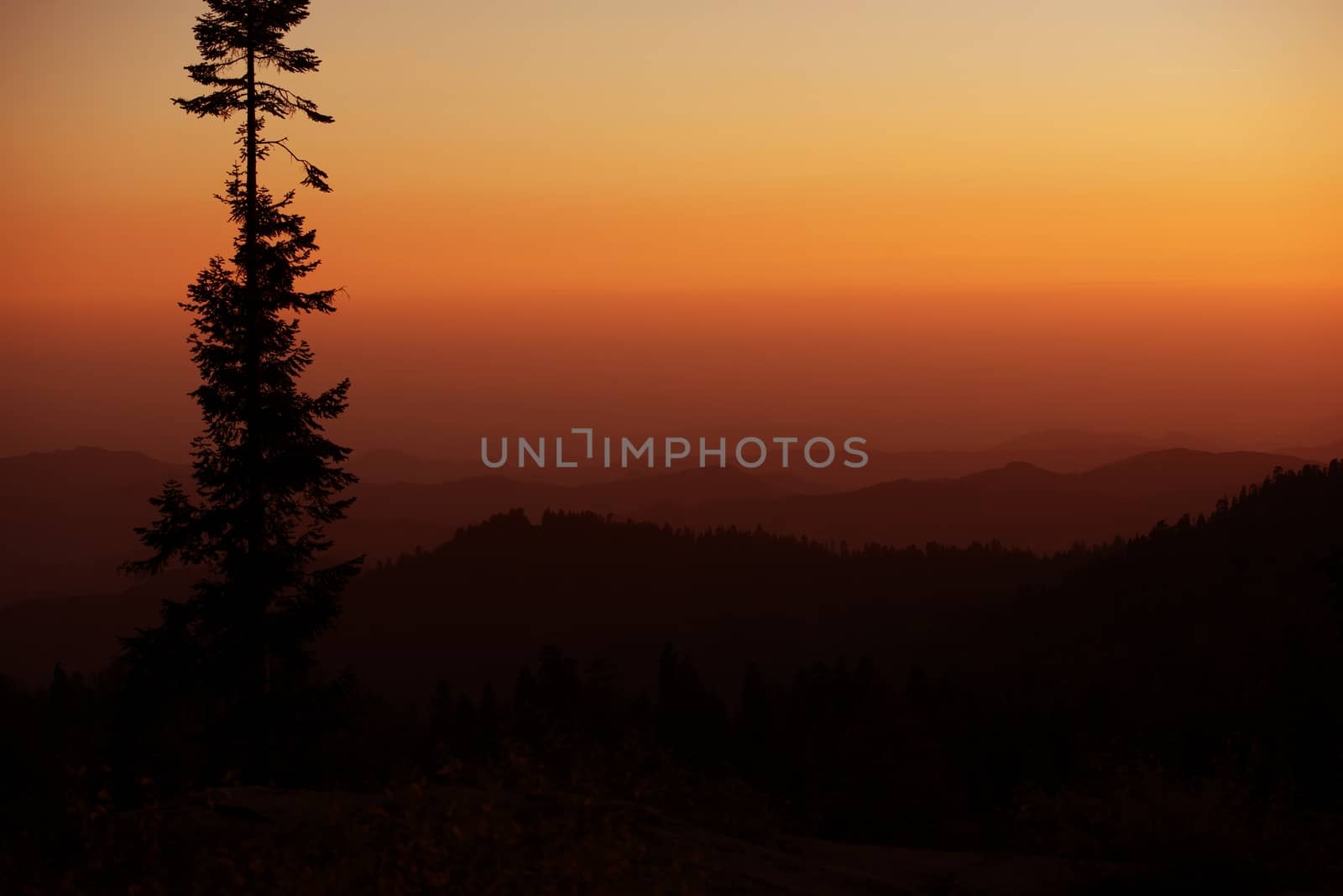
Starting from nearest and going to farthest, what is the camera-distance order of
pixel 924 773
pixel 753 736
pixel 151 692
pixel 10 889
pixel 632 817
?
pixel 10 889, pixel 632 817, pixel 151 692, pixel 924 773, pixel 753 736

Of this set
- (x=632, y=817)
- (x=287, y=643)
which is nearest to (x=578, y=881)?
(x=632, y=817)

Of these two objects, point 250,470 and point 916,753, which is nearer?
point 250,470

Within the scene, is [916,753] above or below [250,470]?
below

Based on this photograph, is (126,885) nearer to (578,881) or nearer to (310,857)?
(310,857)

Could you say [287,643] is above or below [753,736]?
above

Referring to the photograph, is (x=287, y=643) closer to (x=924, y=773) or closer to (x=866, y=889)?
(x=866, y=889)

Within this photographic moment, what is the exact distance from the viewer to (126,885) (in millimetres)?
10766

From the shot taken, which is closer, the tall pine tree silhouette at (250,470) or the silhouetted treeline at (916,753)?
the silhouetted treeline at (916,753)

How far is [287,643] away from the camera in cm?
2333

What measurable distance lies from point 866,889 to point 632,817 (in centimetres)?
279

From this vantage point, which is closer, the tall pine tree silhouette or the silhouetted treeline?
the silhouetted treeline

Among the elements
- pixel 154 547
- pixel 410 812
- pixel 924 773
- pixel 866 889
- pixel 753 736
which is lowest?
pixel 753 736

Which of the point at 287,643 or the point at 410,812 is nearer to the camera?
the point at 410,812

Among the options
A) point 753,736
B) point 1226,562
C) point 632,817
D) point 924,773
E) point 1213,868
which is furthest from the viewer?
point 1226,562
